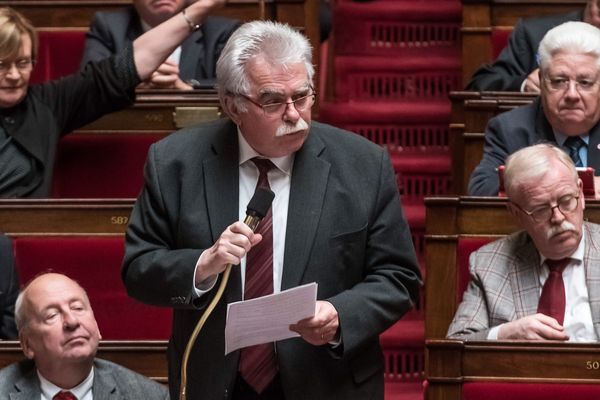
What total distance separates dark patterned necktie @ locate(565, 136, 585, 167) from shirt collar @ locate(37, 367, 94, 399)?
82 centimetres

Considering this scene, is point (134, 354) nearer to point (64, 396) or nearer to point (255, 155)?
point (64, 396)

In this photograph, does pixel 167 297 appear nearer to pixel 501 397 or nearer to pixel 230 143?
pixel 230 143

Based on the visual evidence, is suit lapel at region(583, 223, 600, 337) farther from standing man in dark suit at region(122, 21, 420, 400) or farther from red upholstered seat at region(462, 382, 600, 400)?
standing man in dark suit at region(122, 21, 420, 400)

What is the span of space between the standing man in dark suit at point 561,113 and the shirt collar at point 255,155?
0.72m

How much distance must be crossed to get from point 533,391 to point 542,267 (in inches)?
8.2

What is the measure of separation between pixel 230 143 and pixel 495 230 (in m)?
0.62

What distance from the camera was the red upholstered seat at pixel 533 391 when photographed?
160 cm

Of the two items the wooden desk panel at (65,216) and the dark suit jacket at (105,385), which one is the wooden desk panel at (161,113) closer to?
the wooden desk panel at (65,216)

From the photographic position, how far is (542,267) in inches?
69.3

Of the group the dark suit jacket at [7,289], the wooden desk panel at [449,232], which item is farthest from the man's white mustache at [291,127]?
the dark suit jacket at [7,289]

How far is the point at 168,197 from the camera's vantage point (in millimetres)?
1409

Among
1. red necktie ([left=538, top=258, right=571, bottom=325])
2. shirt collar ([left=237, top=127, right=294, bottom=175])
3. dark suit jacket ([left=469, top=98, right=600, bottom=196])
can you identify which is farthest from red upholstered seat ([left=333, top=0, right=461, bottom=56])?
shirt collar ([left=237, top=127, right=294, bottom=175])

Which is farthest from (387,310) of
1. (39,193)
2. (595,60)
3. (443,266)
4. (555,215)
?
(39,193)

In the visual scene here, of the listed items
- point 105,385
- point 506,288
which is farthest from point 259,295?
point 506,288
